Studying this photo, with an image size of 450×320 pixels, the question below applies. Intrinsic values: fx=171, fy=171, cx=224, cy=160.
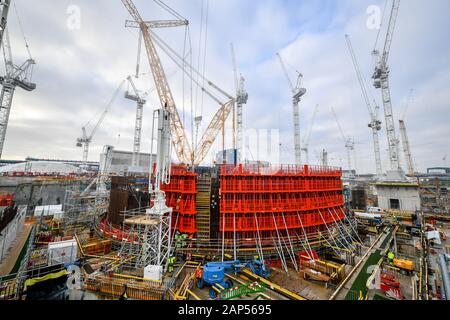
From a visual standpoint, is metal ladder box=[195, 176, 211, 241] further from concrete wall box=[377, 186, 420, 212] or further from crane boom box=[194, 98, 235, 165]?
concrete wall box=[377, 186, 420, 212]

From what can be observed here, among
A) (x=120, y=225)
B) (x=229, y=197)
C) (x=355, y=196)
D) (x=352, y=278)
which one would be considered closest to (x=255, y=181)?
(x=229, y=197)

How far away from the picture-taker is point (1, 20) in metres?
9.97

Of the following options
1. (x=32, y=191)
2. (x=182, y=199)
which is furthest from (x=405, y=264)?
(x=32, y=191)

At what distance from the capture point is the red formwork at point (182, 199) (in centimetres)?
2011

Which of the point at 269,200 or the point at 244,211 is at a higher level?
the point at 269,200

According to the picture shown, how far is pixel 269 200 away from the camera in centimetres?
2150

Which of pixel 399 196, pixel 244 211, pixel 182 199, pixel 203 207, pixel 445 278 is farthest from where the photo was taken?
→ pixel 399 196

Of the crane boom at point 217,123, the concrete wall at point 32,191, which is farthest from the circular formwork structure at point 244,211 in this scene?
the concrete wall at point 32,191

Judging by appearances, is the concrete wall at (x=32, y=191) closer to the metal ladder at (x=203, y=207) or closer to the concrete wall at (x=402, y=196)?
the metal ladder at (x=203, y=207)

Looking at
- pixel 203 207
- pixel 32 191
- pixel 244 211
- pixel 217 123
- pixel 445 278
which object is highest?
pixel 217 123

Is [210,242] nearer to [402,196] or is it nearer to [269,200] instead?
[269,200]

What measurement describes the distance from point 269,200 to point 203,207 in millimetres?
8317

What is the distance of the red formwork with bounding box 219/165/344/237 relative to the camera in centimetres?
2039

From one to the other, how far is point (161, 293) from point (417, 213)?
52.1 m
